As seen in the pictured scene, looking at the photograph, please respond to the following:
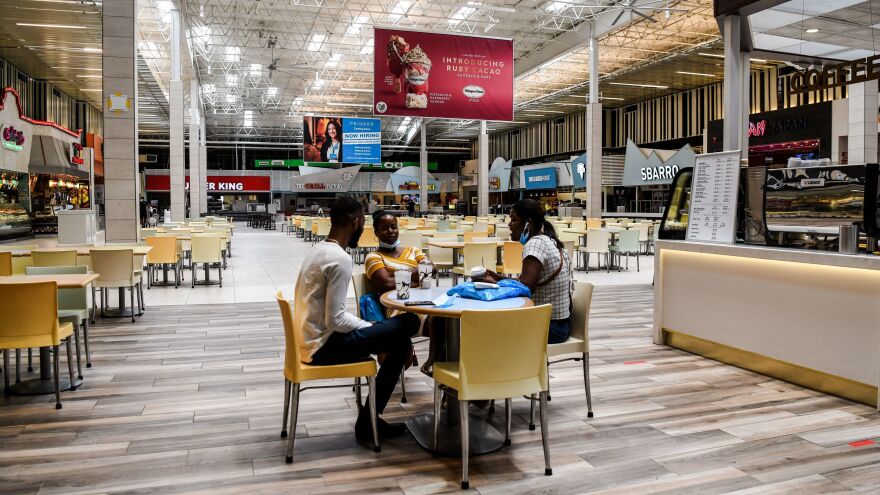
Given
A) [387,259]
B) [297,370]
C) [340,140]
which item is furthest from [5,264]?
[340,140]

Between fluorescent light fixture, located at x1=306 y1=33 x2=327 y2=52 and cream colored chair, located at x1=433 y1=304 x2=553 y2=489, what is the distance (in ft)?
65.1

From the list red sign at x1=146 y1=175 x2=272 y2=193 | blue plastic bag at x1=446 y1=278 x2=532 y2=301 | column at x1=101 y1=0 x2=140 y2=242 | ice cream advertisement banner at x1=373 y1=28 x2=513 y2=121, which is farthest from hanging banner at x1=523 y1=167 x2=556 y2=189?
blue plastic bag at x1=446 y1=278 x2=532 y2=301

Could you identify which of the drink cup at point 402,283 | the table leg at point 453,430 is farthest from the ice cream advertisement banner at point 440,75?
the table leg at point 453,430

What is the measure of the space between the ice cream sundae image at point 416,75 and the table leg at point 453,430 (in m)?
8.21

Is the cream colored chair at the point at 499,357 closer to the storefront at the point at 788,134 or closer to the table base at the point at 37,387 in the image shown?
the table base at the point at 37,387

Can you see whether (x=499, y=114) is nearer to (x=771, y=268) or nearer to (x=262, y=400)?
(x=771, y=268)

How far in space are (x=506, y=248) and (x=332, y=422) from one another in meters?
4.53

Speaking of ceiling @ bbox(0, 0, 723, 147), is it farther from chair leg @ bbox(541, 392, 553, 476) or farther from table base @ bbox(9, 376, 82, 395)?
chair leg @ bbox(541, 392, 553, 476)

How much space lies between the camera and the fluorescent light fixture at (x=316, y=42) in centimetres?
2141

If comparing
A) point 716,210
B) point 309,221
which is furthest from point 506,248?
point 309,221

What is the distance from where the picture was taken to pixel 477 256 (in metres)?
7.82

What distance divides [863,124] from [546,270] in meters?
9.54

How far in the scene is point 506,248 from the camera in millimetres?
7867

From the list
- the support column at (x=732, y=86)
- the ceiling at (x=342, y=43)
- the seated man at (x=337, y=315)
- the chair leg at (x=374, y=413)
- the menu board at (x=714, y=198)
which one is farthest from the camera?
the ceiling at (x=342, y=43)
